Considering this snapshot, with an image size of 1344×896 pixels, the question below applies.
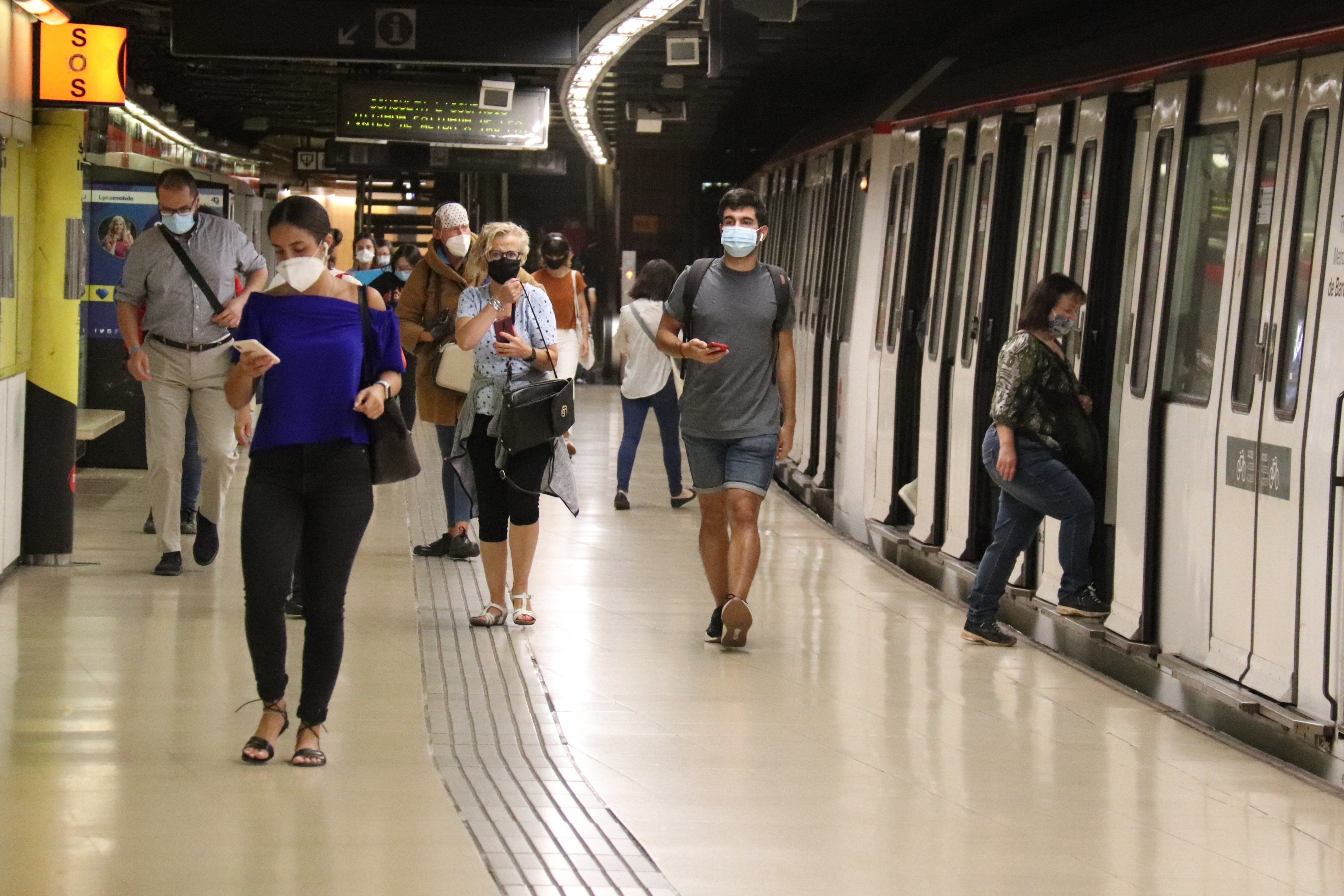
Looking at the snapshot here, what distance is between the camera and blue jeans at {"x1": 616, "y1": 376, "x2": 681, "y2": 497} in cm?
1195

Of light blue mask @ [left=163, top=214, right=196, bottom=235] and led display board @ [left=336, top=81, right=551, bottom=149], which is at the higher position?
led display board @ [left=336, top=81, right=551, bottom=149]

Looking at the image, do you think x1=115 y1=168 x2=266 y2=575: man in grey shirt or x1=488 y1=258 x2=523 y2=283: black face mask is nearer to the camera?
x1=488 y1=258 x2=523 y2=283: black face mask

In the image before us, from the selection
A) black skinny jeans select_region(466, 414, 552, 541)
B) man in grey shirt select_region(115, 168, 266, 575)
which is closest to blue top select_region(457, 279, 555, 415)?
black skinny jeans select_region(466, 414, 552, 541)

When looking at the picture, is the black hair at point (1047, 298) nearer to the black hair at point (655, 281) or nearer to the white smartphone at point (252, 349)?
the white smartphone at point (252, 349)

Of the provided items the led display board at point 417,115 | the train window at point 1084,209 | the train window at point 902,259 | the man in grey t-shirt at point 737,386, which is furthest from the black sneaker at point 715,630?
the led display board at point 417,115

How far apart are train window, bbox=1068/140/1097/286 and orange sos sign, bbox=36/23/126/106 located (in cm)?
433

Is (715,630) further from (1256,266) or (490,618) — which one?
(1256,266)

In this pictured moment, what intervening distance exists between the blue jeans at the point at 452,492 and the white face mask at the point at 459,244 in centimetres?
90

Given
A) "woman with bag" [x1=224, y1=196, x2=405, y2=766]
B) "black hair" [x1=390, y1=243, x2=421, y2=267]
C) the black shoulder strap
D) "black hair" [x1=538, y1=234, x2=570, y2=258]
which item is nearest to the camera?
"woman with bag" [x1=224, y1=196, x2=405, y2=766]

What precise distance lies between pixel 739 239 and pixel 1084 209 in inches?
66.4

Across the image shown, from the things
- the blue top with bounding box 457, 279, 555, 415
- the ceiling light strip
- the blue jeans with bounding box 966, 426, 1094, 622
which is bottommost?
the blue jeans with bounding box 966, 426, 1094, 622

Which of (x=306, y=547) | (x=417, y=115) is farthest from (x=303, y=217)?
(x=417, y=115)

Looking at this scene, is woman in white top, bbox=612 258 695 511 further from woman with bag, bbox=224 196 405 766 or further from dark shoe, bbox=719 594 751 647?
woman with bag, bbox=224 196 405 766

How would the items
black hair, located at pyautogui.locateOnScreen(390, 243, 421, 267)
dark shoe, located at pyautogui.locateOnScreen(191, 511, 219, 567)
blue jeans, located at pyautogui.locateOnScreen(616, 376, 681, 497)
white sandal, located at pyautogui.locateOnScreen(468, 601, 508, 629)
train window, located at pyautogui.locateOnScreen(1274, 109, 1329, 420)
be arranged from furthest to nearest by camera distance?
black hair, located at pyautogui.locateOnScreen(390, 243, 421, 267)
blue jeans, located at pyautogui.locateOnScreen(616, 376, 681, 497)
dark shoe, located at pyautogui.locateOnScreen(191, 511, 219, 567)
white sandal, located at pyautogui.locateOnScreen(468, 601, 508, 629)
train window, located at pyautogui.locateOnScreen(1274, 109, 1329, 420)
